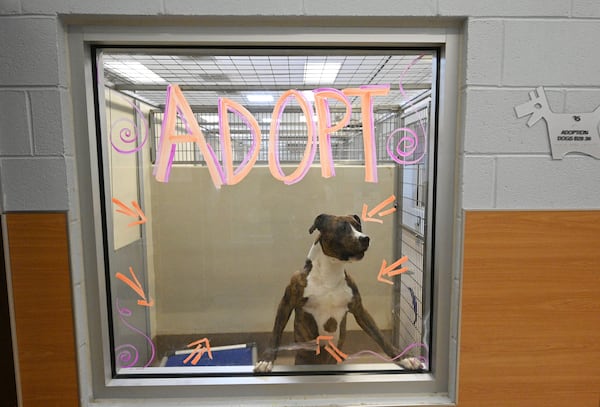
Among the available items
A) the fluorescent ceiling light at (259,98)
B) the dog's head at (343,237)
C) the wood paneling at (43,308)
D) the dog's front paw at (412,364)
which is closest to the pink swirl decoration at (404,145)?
the dog's head at (343,237)

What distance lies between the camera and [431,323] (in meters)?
1.17

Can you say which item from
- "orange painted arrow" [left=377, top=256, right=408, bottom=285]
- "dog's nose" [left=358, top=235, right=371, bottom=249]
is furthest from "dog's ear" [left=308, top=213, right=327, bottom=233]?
"orange painted arrow" [left=377, top=256, right=408, bottom=285]

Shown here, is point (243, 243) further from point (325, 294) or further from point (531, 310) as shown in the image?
point (531, 310)

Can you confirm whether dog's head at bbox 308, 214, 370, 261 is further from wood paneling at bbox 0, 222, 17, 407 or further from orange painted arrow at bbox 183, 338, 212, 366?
wood paneling at bbox 0, 222, 17, 407

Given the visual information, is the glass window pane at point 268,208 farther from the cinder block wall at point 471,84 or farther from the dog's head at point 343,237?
the cinder block wall at point 471,84

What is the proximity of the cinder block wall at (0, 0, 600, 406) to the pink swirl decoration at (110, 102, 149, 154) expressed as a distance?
0.39 feet

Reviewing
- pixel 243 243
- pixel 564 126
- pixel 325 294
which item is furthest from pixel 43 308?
pixel 564 126

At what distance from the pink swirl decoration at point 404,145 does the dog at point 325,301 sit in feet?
0.85

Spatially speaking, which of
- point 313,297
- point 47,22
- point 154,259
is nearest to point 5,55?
point 47,22

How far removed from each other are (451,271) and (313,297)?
0.48 metres

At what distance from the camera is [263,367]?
1.20 metres

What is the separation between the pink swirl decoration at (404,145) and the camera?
Result: 3.73 feet

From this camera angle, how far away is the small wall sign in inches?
40.4

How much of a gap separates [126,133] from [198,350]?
0.79 m
